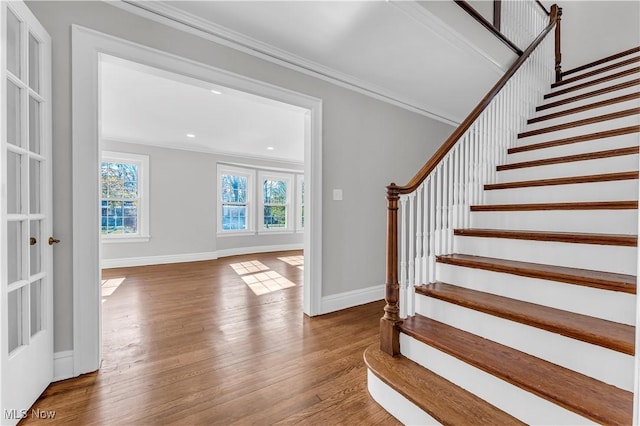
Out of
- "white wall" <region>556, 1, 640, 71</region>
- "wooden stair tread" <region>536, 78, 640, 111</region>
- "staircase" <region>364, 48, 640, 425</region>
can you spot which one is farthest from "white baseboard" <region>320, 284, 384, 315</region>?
"white wall" <region>556, 1, 640, 71</region>

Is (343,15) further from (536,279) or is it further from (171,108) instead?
(171,108)

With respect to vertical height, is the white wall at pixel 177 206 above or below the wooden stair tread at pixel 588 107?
below

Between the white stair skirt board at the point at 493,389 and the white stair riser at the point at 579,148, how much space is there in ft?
6.39

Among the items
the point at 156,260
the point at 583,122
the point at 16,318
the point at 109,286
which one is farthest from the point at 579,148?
the point at 156,260

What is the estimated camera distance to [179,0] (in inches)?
74.0

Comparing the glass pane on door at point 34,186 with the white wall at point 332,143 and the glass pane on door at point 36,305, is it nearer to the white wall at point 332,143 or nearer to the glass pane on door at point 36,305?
the white wall at point 332,143

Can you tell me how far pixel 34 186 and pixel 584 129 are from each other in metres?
3.98

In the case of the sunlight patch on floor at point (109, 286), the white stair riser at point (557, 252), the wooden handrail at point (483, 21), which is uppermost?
the wooden handrail at point (483, 21)

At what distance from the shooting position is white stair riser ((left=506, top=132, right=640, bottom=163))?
6.54 ft

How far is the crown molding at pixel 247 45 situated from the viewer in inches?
75.2

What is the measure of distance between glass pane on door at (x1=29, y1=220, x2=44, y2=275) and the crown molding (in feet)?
4.88

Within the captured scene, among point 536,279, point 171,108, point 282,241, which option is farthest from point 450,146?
point 282,241

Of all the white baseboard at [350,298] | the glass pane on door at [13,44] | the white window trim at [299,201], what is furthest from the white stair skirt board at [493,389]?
the white window trim at [299,201]

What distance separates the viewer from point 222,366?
6.07 feet
